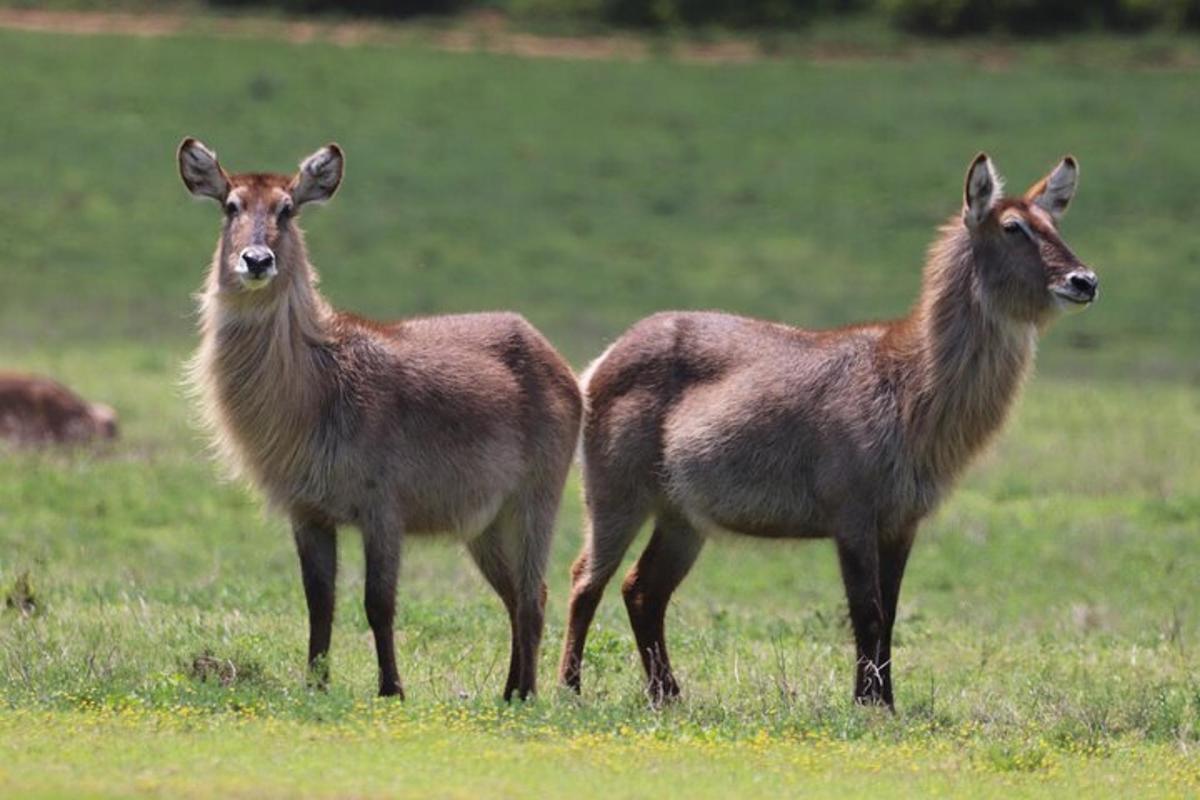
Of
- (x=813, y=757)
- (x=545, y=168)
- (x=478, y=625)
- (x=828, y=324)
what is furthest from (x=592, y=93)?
(x=813, y=757)

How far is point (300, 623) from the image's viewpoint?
11898 mm

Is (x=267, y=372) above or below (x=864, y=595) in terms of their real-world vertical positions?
above

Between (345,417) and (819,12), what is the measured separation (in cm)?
4166

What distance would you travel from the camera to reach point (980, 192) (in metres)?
11.2

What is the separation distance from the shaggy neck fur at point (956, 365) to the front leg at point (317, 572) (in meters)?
2.74

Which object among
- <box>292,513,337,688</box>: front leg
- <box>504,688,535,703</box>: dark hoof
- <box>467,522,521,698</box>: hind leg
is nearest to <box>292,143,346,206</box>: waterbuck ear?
<box>292,513,337,688</box>: front leg

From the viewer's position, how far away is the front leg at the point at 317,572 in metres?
10.1

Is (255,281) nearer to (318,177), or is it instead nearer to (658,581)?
(318,177)

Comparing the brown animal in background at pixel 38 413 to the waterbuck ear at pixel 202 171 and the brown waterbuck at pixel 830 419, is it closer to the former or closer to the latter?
the brown waterbuck at pixel 830 419

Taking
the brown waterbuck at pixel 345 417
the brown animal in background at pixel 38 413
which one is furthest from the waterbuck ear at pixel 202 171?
the brown animal in background at pixel 38 413

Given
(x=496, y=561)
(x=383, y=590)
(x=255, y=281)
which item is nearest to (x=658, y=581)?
(x=496, y=561)

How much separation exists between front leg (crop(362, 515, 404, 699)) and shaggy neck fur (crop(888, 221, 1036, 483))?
8.30 ft

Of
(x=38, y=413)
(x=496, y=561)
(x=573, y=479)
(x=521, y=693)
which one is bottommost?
(x=573, y=479)

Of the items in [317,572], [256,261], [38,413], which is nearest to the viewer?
[256,261]
